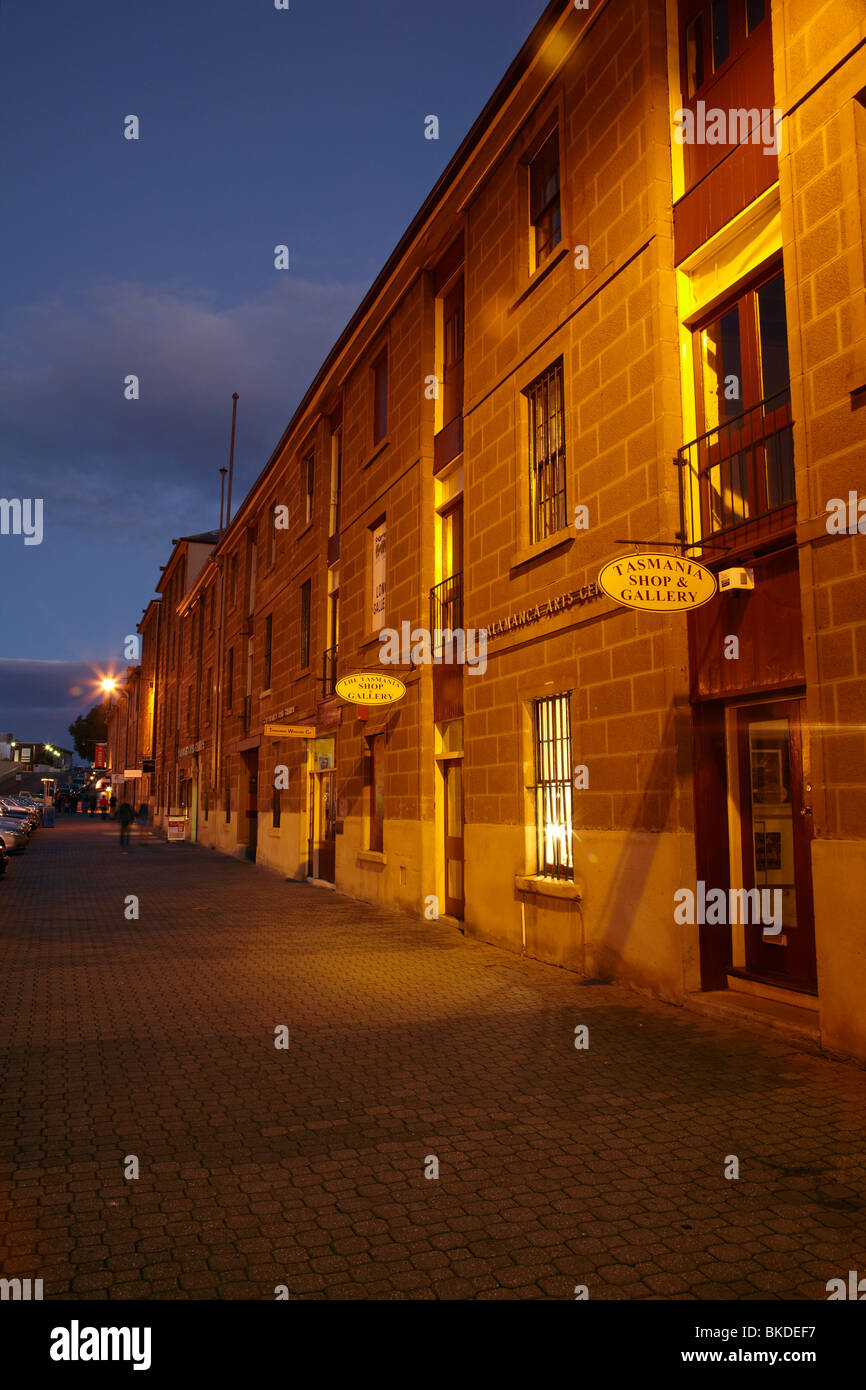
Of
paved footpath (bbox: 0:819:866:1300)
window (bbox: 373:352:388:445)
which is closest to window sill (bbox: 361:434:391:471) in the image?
window (bbox: 373:352:388:445)

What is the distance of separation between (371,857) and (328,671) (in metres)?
5.09

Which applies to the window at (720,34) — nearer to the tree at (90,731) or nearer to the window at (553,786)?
the window at (553,786)

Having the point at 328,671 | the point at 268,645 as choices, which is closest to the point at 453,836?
the point at 328,671

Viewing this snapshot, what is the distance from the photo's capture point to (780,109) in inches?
300

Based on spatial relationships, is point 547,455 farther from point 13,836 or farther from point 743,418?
point 13,836

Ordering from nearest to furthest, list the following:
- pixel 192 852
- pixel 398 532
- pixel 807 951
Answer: pixel 807 951
pixel 398 532
pixel 192 852

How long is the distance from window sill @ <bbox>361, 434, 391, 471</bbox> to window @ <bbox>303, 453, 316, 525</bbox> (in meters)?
4.99

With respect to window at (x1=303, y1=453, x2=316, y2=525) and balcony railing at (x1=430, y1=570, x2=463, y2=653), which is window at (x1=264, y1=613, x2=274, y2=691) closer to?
window at (x1=303, y1=453, x2=316, y2=525)

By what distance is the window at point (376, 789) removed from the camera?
17.0 meters

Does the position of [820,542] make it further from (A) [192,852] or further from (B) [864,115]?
(A) [192,852]

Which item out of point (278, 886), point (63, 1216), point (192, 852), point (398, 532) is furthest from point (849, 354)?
point (192, 852)

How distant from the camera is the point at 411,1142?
5234 millimetres

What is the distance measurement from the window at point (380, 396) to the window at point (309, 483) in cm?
477
